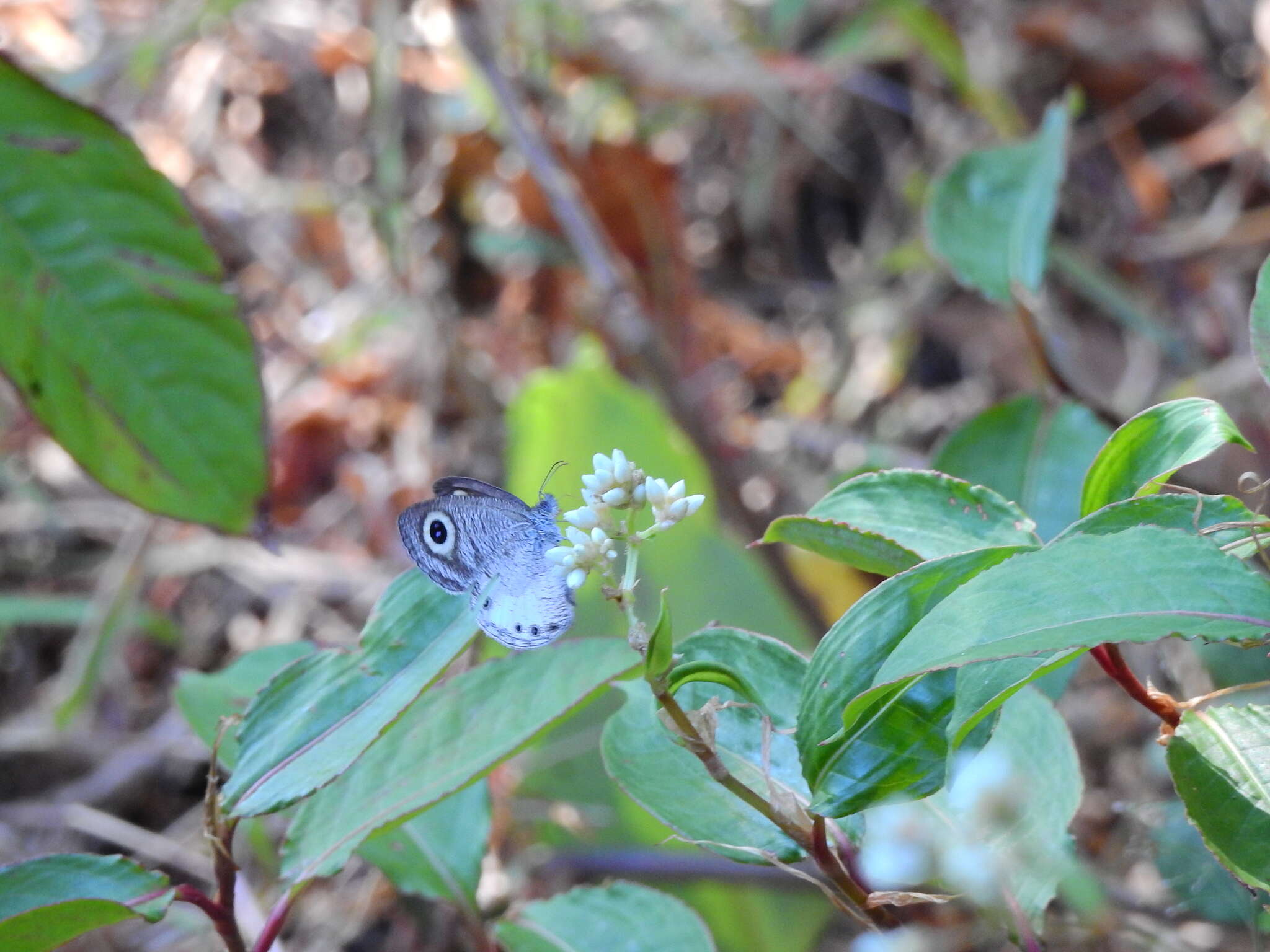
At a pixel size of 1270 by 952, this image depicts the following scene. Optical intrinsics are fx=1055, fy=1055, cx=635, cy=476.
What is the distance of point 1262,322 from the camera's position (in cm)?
72

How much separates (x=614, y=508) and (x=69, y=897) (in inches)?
21.7

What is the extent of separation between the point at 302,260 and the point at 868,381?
159 centimetres

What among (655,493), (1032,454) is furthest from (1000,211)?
(655,493)

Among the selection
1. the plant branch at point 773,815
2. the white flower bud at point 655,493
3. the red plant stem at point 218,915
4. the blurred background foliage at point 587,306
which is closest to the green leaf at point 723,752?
the plant branch at point 773,815

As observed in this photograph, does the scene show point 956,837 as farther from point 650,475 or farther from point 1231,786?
point 650,475

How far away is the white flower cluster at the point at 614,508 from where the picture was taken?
2.23 ft

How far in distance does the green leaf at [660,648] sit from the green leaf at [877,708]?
0.11 m

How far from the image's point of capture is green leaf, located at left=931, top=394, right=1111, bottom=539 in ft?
4.21

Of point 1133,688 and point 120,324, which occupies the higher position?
point 120,324

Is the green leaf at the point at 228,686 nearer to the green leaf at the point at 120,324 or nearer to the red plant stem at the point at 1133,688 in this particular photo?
the green leaf at the point at 120,324

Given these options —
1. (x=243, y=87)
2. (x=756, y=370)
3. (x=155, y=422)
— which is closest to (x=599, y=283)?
(x=155, y=422)

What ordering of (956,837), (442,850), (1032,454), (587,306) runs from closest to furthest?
1. (956,837)
2. (442,850)
3. (1032,454)
4. (587,306)

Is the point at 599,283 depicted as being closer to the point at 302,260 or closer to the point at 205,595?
the point at 205,595

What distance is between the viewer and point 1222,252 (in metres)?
2.39
